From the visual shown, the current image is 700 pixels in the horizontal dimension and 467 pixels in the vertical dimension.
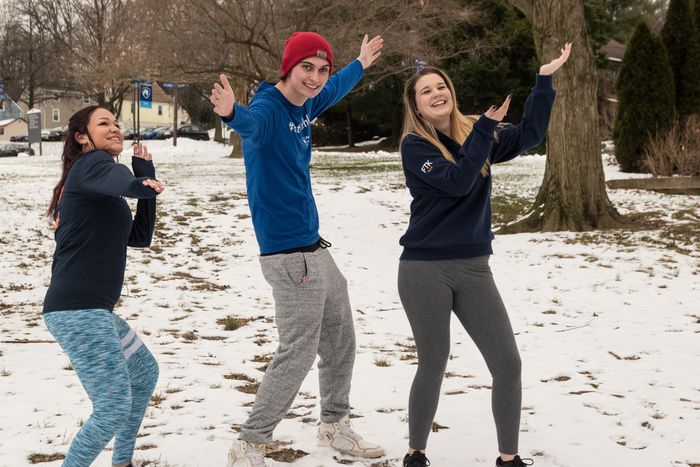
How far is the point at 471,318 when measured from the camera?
333cm

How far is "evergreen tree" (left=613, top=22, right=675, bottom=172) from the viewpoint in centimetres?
1872

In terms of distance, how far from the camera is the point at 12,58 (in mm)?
65750

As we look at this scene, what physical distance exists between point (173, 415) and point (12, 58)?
230ft

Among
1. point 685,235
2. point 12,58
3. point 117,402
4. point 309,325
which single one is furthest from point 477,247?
point 12,58

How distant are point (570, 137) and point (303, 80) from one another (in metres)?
9.34

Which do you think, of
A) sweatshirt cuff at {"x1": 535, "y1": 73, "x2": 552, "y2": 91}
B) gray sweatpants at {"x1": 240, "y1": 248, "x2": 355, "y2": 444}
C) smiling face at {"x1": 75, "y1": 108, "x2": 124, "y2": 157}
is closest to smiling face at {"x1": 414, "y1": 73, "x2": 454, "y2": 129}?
sweatshirt cuff at {"x1": 535, "y1": 73, "x2": 552, "y2": 91}

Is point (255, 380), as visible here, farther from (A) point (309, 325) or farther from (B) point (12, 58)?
(B) point (12, 58)

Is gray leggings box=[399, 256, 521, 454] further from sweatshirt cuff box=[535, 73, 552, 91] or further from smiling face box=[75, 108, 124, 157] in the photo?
smiling face box=[75, 108, 124, 157]

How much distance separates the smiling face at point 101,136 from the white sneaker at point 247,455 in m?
1.48

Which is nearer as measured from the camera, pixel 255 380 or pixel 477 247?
pixel 477 247

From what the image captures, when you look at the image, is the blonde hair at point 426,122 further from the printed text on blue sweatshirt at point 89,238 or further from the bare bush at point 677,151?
the bare bush at point 677,151

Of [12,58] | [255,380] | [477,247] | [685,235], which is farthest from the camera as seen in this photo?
[12,58]

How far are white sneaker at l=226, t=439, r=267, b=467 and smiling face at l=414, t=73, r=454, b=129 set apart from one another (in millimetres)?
1748

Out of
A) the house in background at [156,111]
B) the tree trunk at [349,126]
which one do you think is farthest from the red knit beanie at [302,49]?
the house in background at [156,111]
